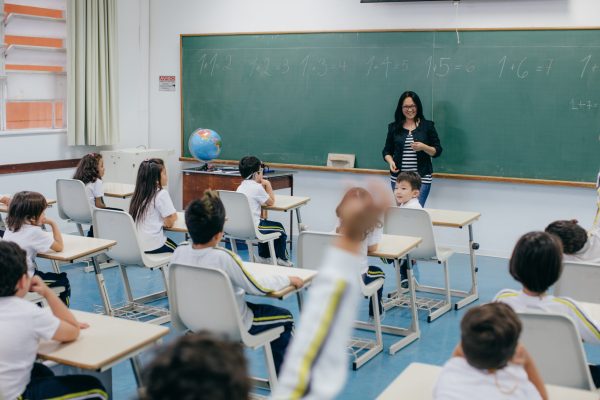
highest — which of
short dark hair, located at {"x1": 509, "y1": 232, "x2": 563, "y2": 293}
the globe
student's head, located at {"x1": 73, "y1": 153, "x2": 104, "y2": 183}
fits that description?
the globe

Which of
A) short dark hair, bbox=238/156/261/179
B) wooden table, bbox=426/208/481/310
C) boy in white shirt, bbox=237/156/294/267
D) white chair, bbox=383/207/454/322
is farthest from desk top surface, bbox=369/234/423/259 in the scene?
short dark hair, bbox=238/156/261/179

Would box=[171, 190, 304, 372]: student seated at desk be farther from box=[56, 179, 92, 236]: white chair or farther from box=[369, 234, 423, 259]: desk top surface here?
box=[56, 179, 92, 236]: white chair

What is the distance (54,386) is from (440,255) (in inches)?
126

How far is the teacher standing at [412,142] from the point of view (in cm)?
661

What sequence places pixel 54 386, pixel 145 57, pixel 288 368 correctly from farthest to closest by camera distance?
pixel 145 57
pixel 54 386
pixel 288 368

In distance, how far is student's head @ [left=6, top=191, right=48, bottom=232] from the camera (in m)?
3.96

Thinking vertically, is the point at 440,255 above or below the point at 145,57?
below

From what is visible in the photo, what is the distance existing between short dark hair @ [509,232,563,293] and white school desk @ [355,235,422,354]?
5.15ft

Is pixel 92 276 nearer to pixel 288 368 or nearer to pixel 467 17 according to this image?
pixel 467 17

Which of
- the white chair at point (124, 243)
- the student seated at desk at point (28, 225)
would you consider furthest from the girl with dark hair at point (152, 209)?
the student seated at desk at point (28, 225)

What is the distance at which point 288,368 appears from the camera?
844mm

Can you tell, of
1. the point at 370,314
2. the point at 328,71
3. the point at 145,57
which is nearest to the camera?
the point at 370,314

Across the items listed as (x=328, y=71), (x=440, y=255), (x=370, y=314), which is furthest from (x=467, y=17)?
(x=370, y=314)

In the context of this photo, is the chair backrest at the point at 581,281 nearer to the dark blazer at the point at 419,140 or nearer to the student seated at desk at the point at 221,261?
the student seated at desk at the point at 221,261
